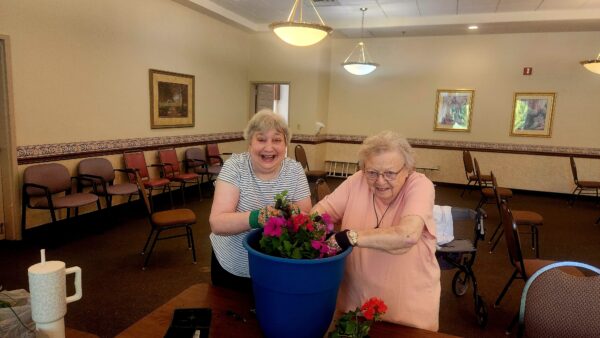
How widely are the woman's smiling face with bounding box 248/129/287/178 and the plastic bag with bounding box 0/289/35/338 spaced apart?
84 cm

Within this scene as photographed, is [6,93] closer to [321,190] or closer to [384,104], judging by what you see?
[321,190]

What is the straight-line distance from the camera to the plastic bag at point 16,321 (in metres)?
0.99

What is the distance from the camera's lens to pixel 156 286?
3.37m

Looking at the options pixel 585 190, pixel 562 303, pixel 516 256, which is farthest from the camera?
pixel 585 190

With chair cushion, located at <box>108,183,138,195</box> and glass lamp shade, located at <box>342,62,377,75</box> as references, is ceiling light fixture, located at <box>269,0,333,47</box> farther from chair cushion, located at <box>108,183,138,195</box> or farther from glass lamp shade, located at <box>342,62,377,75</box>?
chair cushion, located at <box>108,183,138,195</box>

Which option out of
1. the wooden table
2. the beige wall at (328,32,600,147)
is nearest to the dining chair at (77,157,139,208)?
the wooden table

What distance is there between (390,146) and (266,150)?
465 millimetres

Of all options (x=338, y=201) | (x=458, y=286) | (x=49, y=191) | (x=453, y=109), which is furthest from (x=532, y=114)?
(x=49, y=191)

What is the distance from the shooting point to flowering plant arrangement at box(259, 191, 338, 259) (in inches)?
40.6

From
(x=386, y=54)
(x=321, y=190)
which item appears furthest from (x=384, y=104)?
(x=321, y=190)

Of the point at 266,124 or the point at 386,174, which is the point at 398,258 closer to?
the point at 386,174

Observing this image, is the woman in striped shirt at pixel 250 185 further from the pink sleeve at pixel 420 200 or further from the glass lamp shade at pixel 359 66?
the glass lamp shade at pixel 359 66

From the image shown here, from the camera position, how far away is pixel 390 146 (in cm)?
138

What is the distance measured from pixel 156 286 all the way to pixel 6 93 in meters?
2.55
